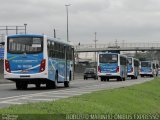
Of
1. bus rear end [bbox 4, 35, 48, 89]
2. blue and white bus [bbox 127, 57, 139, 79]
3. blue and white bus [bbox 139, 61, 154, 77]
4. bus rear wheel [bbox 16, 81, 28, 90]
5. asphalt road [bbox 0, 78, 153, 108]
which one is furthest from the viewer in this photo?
blue and white bus [bbox 139, 61, 154, 77]

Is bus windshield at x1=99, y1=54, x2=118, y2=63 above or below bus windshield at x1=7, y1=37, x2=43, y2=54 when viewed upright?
below

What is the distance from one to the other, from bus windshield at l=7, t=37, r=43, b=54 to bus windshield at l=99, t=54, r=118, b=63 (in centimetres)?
2685

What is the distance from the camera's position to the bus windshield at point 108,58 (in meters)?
55.4

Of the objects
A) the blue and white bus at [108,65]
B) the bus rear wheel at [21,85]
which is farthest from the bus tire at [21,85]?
the blue and white bus at [108,65]

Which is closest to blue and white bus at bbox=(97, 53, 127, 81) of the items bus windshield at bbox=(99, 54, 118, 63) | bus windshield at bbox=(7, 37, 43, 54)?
bus windshield at bbox=(99, 54, 118, 63)

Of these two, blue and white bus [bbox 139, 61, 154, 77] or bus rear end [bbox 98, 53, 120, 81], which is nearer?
bus rear end [bbox 98, 53, 120, 81]

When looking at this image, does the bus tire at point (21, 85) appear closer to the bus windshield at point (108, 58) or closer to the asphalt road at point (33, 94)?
the asphalt road at point (33, 94)

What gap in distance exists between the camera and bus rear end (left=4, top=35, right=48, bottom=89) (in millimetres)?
28500

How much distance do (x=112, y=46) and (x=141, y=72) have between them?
87.9 ft

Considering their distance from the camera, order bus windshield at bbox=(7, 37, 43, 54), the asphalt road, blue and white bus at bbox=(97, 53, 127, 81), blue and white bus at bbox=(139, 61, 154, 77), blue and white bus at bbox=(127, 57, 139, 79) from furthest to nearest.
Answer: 1. blue and white bus at bbox=(139, 61, 154, 77)
2. blue and white bus at bbox=(127, 57, 139, 79)
3. blue and white bus at bbox=(97, 53, 127, 81)
4. bus windshield at bbox=(7, 37, 43, 54)
5. the asphalt road

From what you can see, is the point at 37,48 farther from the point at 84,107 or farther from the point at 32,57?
the point at 84,107

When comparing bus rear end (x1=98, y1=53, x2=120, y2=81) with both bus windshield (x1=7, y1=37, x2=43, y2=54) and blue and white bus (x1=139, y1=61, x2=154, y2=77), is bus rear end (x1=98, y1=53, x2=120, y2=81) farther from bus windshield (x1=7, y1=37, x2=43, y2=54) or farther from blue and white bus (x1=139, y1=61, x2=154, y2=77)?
blue and white bus (x1=139, y1=61, x2=154, y2=77)

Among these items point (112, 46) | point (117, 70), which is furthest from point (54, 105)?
point (112, 46)

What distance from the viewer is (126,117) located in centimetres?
1390
